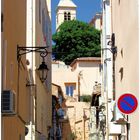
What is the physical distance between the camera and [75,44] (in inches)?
3435

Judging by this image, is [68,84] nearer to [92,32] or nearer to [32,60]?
[92,32]

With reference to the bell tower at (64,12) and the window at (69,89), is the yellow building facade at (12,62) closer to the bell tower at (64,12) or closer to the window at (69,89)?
the window at (69,89)

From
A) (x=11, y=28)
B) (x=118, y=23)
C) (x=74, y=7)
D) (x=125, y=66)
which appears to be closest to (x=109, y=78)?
(x=118, y=23)

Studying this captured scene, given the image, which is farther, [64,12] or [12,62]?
[64,12]

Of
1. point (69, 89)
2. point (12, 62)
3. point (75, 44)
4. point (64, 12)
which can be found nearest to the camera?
point (12, 62)

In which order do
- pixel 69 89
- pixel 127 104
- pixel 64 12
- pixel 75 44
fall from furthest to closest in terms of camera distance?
pixel 64 12 → pixel 75 44 → pixel 69 89 → pixel 127 104

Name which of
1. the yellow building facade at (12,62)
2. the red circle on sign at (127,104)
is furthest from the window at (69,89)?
the red circle on sign at (127,104)

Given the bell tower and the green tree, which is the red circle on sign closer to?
the green tree

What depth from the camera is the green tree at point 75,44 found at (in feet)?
283

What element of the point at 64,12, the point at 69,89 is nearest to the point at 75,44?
the point at 69,89

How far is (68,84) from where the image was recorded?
81.9 meters

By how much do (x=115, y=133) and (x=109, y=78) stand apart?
6657mm

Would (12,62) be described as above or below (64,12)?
below

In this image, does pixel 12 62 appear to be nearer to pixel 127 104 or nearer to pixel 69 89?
pixel 127 104
